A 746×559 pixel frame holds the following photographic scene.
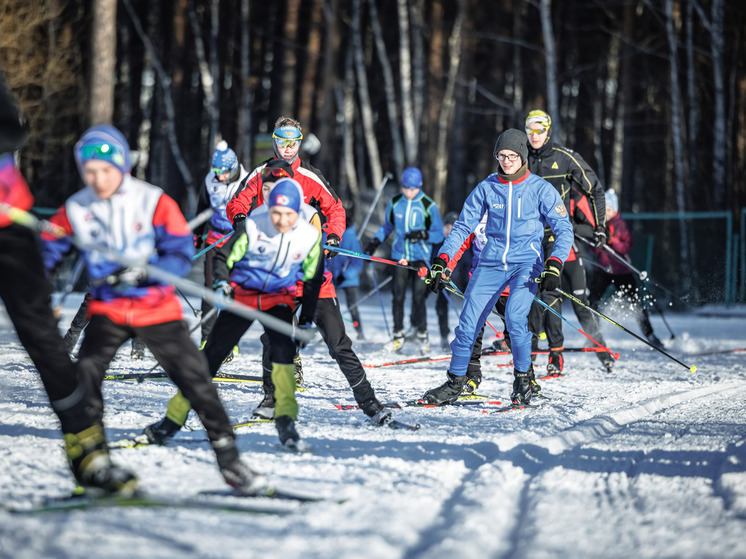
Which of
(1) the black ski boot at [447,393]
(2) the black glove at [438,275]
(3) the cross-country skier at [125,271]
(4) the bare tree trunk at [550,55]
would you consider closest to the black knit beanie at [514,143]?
(2) the black glove at [438,275]

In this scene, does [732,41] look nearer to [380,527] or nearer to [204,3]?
[204,3]

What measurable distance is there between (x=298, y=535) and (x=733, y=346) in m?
9.37

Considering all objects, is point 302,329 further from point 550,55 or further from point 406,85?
point 406,85

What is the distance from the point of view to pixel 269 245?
4922 mm

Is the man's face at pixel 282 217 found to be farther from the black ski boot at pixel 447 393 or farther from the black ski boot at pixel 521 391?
the black ski boot at pixel 521 391

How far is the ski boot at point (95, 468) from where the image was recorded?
12.8 ft

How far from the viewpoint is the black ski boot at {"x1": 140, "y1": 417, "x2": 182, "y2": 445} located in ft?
15.7

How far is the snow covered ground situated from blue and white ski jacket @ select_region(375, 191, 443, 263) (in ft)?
8.92

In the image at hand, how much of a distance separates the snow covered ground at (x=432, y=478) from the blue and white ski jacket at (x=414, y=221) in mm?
2719

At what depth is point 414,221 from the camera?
10.1 metres

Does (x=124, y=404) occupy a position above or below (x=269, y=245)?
below

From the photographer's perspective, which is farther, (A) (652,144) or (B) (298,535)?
(A) (652,144)

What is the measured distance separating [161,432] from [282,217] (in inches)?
51.0

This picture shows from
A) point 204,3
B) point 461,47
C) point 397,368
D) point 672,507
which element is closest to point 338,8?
point 461,47
